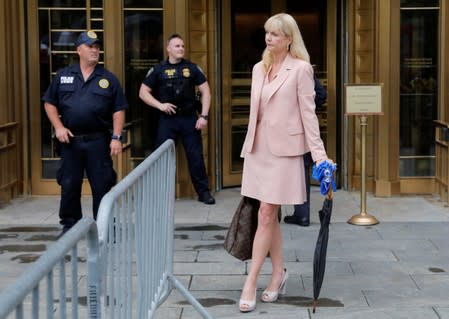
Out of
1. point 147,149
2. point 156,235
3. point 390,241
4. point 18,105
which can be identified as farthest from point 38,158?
point 156,235

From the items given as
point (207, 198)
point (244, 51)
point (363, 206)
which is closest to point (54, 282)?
point (363, 206)

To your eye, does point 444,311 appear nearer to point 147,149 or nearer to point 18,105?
point 147,149

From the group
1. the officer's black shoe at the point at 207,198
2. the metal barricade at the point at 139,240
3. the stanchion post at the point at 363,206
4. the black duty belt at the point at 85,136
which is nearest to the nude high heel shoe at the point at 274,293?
the metal barricade at the point at 139,240

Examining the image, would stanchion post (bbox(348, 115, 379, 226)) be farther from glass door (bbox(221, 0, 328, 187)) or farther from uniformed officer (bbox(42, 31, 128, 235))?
uniformed officer (bbox(42, 31, 128, 235))

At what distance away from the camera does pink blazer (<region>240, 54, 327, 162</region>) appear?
4961 mm

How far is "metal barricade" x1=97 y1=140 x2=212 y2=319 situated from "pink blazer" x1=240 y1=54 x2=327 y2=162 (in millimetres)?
670

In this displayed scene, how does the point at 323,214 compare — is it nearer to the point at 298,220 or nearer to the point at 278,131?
the point at 278,131

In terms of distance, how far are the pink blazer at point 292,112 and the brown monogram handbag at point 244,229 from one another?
471 mm

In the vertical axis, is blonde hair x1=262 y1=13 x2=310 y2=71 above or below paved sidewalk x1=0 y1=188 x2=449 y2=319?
above

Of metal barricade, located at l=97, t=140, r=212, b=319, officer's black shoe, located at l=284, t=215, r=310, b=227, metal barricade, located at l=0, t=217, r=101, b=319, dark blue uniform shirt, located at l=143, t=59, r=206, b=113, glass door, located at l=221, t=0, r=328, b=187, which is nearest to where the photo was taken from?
metal barricade, located at l=0, t=217, r=101, b=319

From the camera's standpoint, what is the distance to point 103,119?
6.74m

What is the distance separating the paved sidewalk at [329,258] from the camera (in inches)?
202

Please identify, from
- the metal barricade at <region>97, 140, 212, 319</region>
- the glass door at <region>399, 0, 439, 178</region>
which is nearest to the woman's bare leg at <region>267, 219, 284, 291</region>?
the metal barricade at <region>97, 140, 212, 319</region>

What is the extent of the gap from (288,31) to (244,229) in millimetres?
1333
